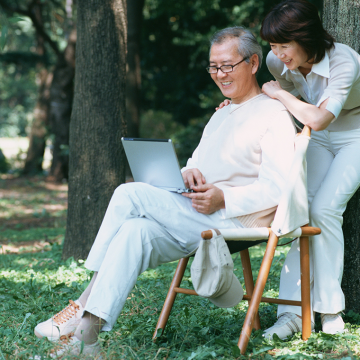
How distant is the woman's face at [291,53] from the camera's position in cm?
262

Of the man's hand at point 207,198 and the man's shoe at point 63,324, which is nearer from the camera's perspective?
the man's shoe at point 63,324

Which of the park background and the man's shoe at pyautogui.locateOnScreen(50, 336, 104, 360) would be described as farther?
the park background

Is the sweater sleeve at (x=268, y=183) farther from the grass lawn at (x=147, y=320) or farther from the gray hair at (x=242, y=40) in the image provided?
the grass lawn at (x=147, y=320)

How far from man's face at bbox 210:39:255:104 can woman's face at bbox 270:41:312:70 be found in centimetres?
22

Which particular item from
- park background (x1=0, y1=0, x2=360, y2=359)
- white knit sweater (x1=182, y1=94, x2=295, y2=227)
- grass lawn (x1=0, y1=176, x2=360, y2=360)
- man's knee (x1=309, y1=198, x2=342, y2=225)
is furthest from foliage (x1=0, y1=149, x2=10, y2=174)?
man's knee (x1=309, y1=198, x2=342, y2=225)

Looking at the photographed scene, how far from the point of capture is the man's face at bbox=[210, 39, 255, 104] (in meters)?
2.79

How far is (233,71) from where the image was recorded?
2.79 metres

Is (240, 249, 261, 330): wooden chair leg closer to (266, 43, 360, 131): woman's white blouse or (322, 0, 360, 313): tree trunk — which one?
(322, 0, 360, 313): tree trunk

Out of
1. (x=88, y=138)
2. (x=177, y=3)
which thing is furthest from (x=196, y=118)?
(x=88, y=138)

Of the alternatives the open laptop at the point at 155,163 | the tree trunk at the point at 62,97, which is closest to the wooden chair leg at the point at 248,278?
the open laptop at the point at 155,163

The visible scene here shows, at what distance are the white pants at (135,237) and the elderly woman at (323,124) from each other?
0.54m

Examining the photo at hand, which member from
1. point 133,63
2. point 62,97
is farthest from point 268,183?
point 62,97

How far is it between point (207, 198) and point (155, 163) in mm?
348

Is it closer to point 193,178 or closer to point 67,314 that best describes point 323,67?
point 193,178
